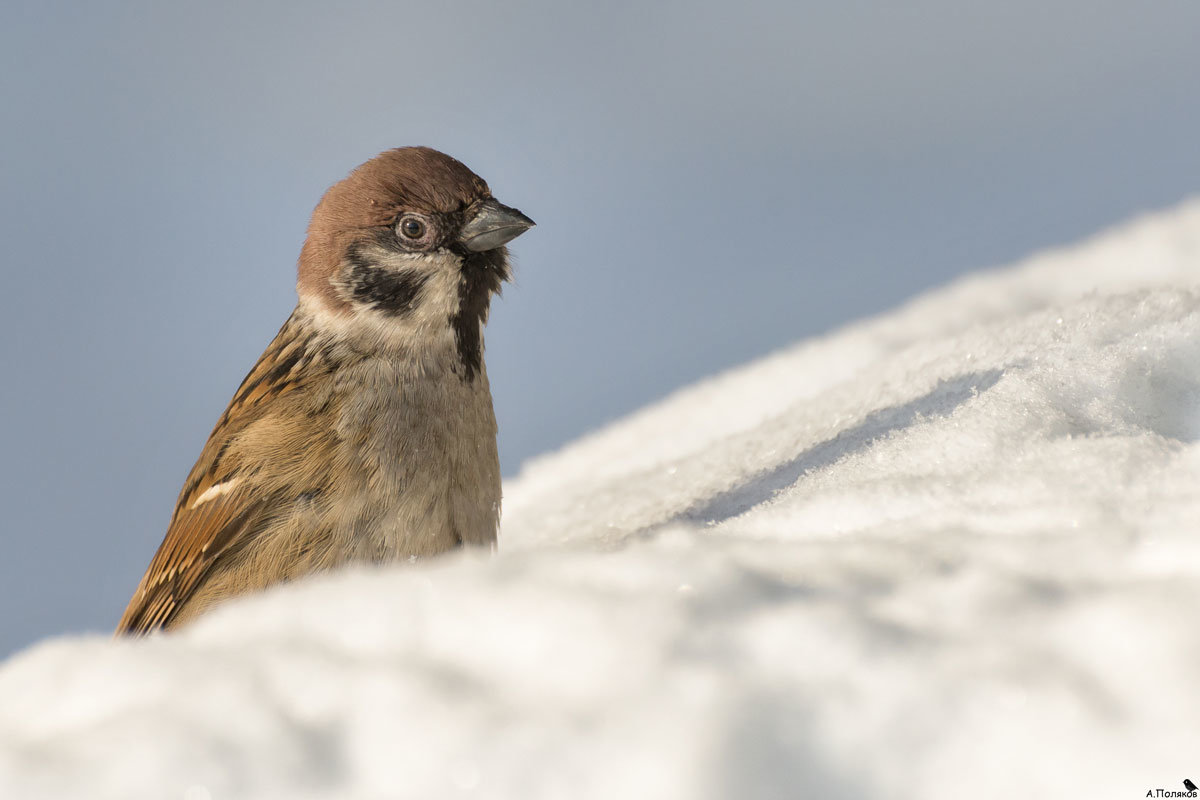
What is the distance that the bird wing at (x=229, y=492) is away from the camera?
6.21 ft

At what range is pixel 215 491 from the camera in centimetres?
200

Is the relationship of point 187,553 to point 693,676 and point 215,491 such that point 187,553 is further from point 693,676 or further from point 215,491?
point 693,676

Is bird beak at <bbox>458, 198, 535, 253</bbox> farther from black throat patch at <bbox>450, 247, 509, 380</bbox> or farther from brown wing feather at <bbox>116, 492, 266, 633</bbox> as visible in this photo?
brown wing feather at <bbox>116, 492, 266, 633</bbox>

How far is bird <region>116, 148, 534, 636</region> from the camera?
6.00ft

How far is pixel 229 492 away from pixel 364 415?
296 mm

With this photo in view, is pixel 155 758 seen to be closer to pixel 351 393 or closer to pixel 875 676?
pixel 875 676

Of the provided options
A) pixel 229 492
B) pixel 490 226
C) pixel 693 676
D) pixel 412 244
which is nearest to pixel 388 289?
pixel 412 244

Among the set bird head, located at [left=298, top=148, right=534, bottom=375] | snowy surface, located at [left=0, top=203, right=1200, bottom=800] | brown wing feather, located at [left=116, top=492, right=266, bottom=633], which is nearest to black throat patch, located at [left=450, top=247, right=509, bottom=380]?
bird head, located at [left=298, top=148, right=534, bottom=375]

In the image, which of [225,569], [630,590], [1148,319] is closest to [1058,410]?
[1148,319]

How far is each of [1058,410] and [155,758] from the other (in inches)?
55.1

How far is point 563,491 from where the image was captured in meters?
2.90

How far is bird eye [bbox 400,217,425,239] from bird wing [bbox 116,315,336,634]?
0.91 ft

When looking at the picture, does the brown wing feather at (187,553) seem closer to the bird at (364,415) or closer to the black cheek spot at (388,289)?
the bird at (364,415)

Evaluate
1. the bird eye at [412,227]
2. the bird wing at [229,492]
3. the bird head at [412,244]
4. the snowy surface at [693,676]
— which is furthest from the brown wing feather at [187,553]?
the snowy surface at [693,676]
